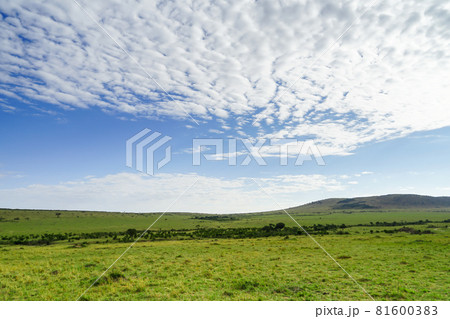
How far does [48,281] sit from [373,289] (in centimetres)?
1783

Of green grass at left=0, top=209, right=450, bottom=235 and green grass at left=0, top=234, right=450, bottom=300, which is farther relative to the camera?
green grass at left=0, top=209, right=450, bottom=235

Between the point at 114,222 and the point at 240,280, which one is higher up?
the point at 240,280

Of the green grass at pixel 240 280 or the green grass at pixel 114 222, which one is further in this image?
the green grass at pixel 114 222

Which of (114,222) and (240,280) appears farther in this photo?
(114,222)

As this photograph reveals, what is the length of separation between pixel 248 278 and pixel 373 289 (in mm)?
6551

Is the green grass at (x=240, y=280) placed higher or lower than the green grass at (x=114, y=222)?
higher

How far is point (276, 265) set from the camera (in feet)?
66.6

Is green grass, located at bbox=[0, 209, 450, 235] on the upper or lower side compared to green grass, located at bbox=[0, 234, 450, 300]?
lower
